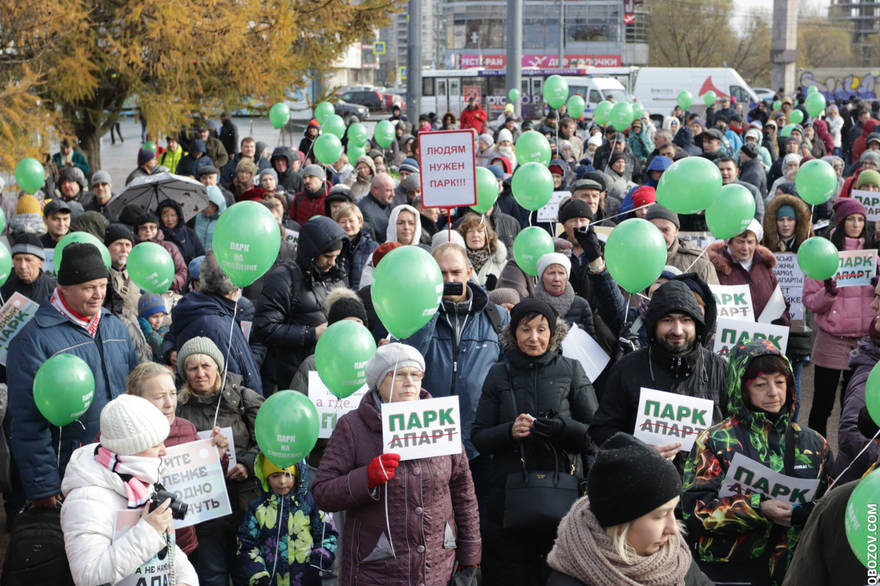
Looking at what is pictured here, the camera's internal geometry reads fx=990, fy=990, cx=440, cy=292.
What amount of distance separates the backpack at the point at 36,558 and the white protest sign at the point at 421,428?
1.42 metres

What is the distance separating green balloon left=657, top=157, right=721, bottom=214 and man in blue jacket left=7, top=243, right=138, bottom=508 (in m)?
3.96

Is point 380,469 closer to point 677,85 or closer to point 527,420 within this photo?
point 527,420

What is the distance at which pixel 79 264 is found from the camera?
476cm

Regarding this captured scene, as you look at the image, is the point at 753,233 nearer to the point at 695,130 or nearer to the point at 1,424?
the point at 1,424

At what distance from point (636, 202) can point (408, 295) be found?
4.10m

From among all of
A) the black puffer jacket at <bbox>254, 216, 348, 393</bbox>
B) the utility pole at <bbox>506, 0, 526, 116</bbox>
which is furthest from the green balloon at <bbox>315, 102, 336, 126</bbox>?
the black puffer jacket at <bbox>254, 216, 348, 393</bbox>

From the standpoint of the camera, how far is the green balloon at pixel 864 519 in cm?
261

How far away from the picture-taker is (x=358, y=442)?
3918 millimetres

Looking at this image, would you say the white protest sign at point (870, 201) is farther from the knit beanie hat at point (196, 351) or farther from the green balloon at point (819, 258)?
the knit beanie hat at point (196, 351)

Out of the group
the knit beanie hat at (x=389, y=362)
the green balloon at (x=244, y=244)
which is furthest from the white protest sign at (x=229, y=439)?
the green balloon at (x=244, y=244)

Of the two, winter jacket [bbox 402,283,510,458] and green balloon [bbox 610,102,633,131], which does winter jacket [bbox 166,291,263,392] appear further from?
green balloon [bbox 610,102,633,131]

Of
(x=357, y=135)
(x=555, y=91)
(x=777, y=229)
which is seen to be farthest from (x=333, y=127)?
(x=777, y=229)

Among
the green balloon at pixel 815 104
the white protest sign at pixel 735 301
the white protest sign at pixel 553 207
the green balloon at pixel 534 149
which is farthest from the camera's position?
the green balloon at pixel 815 104

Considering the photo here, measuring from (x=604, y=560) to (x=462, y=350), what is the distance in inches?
94.7
